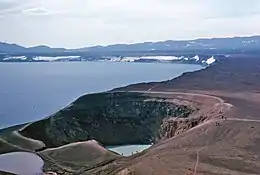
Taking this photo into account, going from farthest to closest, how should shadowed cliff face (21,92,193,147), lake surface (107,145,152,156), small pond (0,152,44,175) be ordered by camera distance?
shadowed cliff face (21,92,193,147) < lake surface (107,145,152,156) < small pond (0,152,44,175)

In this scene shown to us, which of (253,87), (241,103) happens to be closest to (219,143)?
(241,103)

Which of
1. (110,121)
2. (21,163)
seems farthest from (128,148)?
(21,163)

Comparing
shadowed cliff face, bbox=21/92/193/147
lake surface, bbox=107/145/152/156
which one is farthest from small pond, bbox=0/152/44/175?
lake surface, bbox=107/145/152/156

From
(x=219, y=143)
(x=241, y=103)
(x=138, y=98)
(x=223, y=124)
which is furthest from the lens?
(x=138, y=98)

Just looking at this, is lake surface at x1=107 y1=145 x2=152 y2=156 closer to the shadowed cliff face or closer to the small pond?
the shadowed cliff face

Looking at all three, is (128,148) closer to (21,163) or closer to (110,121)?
(110,121)

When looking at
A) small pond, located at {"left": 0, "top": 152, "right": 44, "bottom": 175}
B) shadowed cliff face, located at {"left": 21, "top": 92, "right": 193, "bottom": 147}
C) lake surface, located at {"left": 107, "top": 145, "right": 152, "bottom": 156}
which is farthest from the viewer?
shadowed cliff face, located at {"left": 21, "top": 92, "right": 193, "bottom": 147}

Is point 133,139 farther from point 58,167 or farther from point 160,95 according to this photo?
point 58,167

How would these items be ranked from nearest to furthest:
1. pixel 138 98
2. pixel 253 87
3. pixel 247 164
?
pixel 247 164 → pixel 138 98 → pixel 253 87

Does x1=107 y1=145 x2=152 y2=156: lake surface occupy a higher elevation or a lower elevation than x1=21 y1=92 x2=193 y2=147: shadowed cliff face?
lower
